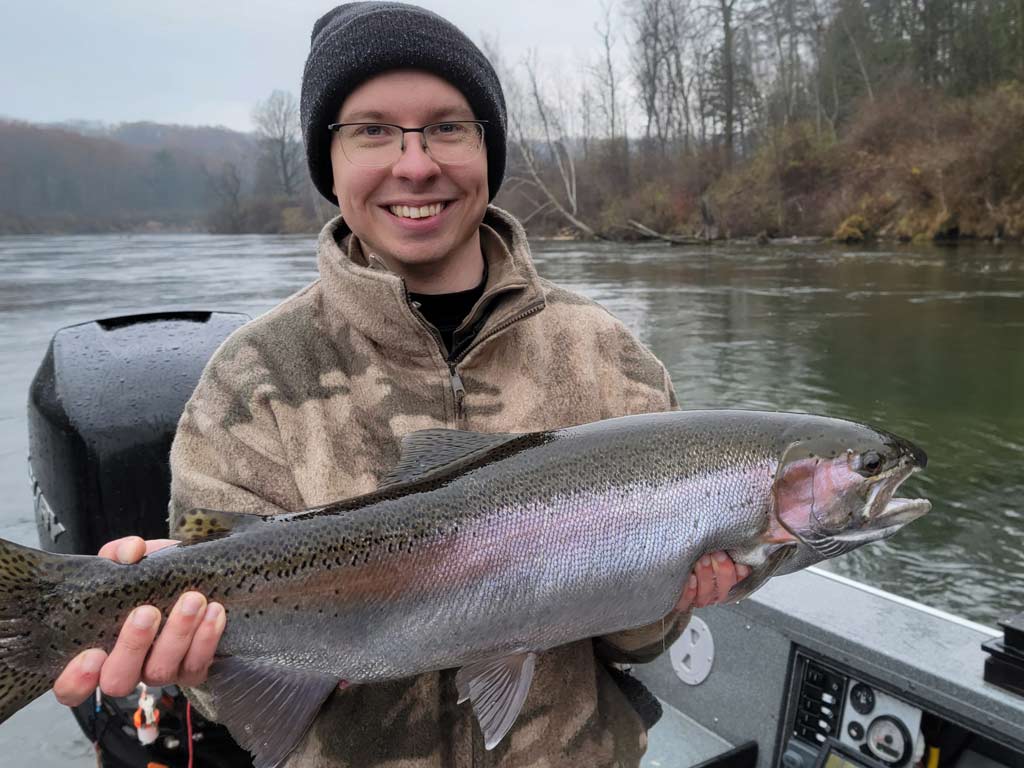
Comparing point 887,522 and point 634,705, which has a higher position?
point 887,522

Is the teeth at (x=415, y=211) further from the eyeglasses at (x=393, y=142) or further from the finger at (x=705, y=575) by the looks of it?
the finger at (x=705, y=575)

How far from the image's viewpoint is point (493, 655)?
191 centimetres

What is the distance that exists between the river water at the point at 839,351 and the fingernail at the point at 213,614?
2958 millimetres

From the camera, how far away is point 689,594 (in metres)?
2.07

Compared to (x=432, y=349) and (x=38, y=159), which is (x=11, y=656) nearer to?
(x=432, y=349)

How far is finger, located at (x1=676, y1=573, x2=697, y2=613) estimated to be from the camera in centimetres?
205

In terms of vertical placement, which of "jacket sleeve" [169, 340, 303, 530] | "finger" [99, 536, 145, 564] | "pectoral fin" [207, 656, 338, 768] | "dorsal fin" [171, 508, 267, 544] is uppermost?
"jacket sleeve" [169, 340, 303, 530]

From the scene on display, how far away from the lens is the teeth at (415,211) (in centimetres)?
226

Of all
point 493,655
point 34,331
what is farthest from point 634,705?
point 34,331

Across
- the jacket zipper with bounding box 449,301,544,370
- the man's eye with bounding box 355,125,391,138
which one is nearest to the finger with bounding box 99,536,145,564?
the jacket zipper with bounding box 449,301,544,370

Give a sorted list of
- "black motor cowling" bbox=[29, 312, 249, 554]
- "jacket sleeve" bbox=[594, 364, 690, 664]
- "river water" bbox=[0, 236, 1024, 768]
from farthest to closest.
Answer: "river water" bbox=[0, 236, 1024, 768] → "black motor cowling" bbox=[29, 312, 249, 554] → "jacket sleeve" bbox=[594, 364, 690, 664]

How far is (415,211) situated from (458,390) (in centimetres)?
50

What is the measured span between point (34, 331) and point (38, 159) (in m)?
116

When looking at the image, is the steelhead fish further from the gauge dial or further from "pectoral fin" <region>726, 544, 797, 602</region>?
the gauge dial
